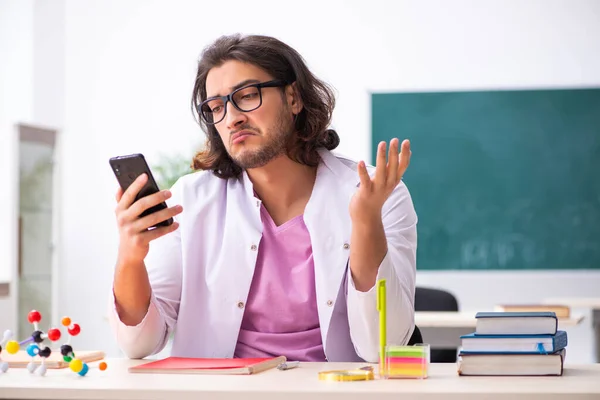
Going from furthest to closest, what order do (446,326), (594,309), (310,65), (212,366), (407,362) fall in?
(310,65), (594,309), (446,326), (212,366), (407,362)

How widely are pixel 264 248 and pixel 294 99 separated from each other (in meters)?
0.43

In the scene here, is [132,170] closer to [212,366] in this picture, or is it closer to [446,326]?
[212,366]

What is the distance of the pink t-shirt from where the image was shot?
1.95m

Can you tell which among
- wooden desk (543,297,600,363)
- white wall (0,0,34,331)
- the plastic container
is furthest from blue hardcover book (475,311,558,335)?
white wall (0,0,34,331)

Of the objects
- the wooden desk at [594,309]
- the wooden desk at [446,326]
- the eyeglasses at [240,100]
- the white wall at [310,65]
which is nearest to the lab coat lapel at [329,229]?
the eyeglasses at [240,100]

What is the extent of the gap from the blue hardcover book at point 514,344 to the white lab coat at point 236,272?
298 millimetres

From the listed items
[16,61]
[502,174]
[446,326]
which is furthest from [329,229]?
[16,61]

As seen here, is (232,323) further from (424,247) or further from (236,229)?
(424,247)

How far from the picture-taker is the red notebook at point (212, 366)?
1.53 m

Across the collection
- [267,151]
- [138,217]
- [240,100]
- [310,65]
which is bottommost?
[138,217]

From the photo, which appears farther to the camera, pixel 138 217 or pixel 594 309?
pixel 594 309

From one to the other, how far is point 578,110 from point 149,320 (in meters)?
4.24

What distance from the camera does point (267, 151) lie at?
2047 mm

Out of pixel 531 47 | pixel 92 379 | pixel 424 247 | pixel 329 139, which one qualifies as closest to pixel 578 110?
pixel 531 47
